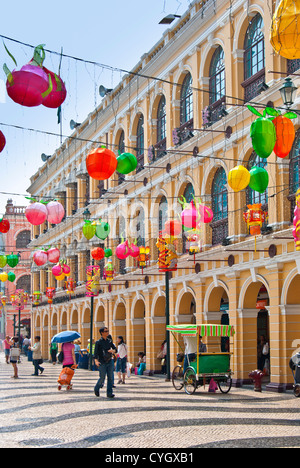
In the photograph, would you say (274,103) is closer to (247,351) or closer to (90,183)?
(247,351)

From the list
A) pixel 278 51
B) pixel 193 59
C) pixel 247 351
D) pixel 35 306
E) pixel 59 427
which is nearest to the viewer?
pixel 278 51

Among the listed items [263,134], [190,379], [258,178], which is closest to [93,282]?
[190,379]

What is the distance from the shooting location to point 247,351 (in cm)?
2269

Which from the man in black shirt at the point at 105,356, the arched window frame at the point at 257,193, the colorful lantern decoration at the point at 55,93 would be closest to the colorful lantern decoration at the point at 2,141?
the colorful lantern decoration at the point at 55,93

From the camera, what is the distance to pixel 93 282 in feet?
106

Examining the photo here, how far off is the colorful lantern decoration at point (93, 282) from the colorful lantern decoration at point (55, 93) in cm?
1961

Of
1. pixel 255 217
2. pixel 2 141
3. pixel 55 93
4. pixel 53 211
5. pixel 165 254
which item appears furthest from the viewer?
pixel 165 254

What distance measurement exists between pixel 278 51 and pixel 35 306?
4828cm

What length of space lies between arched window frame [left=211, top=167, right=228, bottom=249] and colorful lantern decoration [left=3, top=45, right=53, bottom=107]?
12.2 meters

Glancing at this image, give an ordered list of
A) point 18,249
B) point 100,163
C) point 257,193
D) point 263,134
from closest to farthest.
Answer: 1. point 263,134
2. point 100,163
3. point 257,193
4. point 18,249

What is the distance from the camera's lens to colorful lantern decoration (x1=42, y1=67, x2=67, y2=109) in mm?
12812

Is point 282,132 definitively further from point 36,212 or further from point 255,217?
point 36,212

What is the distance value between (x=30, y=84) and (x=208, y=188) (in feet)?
44.5

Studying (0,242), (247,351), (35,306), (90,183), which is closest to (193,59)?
(247,351)
